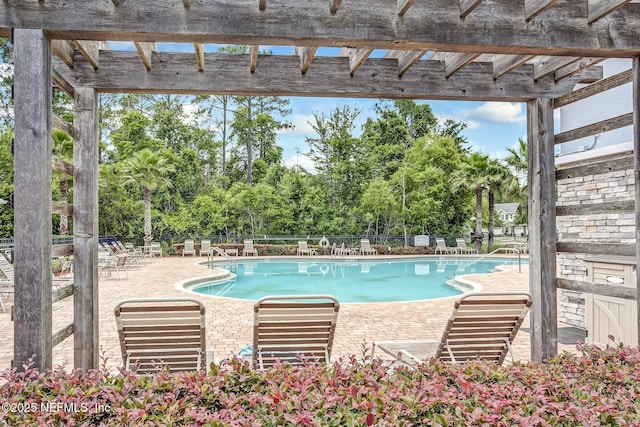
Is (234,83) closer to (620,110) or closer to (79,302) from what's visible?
(79,302)

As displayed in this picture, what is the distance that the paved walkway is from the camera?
5.66 meters

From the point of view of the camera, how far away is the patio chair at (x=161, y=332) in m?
3.63

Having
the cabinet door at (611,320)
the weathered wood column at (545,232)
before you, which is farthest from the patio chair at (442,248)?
the weathered wood column at (545,232)

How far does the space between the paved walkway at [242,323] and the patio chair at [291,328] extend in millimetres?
447

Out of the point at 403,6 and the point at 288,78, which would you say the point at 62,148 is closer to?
the point at 288,78

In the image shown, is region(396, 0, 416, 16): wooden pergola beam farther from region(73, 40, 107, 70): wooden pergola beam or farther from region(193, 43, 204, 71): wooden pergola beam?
region(73, 40, 107, 70): wooden pergola beam

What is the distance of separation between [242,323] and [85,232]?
3748 millimetres

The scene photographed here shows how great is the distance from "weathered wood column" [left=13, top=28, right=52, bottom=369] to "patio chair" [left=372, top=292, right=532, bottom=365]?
253 cm

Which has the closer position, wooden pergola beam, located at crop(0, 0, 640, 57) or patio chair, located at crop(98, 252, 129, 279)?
wooden pergola beam, located at crop(0, 0, 640, 57)

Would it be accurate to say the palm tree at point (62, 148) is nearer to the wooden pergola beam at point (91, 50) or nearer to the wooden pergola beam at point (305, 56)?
the wooden pergola beam at point (91, 50)

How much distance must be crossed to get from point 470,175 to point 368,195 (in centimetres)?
527

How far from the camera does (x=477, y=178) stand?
23.5m

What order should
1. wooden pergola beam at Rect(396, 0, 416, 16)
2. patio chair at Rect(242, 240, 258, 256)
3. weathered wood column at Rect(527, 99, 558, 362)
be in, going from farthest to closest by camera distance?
patio chair at Rect(242, 240, 258, 256) < weathered wood column at Rect(527, 99, 558, 362) < wooden pergola beam at Rect(396, 0, 416, 16)

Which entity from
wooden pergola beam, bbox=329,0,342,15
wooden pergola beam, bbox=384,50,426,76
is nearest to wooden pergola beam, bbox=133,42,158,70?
→ wooden pergola beam, bbox=329,0,342,15
